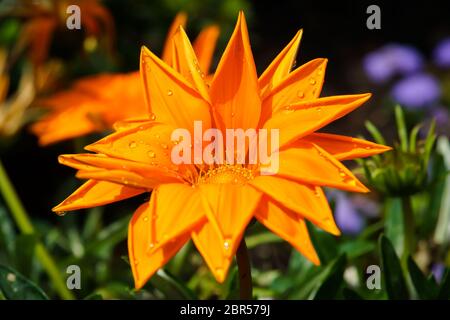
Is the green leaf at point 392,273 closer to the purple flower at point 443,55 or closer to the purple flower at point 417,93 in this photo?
the purple flower at point 417,93

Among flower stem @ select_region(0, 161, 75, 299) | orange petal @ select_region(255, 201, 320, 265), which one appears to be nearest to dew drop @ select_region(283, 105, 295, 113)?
orange petal @ select_region(255, 201, 320, 265)

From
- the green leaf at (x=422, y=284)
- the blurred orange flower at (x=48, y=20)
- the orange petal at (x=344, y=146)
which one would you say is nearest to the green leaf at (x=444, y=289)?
the green leaf at (x=422, y=284)

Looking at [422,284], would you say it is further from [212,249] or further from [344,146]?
[212,249]

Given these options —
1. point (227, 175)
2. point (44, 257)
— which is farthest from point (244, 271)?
point (44, 257)

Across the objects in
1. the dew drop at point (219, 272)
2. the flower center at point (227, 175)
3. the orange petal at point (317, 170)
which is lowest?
→ the dew drop at point (219, 272)

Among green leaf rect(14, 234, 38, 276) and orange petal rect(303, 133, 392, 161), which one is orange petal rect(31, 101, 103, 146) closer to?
green leaf rect(14, 234, 38, 276)

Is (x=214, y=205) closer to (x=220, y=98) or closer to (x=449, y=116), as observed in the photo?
(x=220, y=98)
